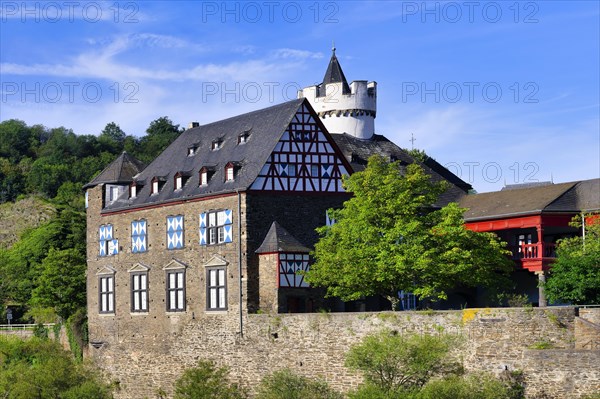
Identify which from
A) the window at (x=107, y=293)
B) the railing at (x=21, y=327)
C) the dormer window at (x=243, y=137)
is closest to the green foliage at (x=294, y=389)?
the dormer window at (x=243, y=137)

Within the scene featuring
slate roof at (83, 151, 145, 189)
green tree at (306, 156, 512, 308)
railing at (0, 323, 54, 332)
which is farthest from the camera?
railing at (0, 323, 54, 332)

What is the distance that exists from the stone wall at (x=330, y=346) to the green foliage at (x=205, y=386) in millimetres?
955

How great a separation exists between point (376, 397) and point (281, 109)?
15671 millimetres

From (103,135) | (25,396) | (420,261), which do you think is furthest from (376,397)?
(103,135)

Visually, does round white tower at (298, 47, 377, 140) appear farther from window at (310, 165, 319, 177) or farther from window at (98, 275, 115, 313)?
window at (98, 275, 115, 313)

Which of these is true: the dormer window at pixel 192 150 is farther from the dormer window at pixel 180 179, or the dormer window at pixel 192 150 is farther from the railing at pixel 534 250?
the railing at pixel 534 250

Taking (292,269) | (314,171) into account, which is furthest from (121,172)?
(292,269)

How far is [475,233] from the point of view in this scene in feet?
145

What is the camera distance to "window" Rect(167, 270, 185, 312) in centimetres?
4850

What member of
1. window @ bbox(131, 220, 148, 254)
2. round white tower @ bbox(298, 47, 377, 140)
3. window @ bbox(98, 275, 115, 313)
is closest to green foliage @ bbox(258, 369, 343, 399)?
window @ bbox(131, 220, 148, 254)

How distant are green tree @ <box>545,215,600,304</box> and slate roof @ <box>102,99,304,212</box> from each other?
1164 cm

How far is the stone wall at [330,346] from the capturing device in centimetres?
3519

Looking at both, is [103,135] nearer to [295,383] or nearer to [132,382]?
[132,382]

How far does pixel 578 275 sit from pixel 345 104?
20.1 meters
